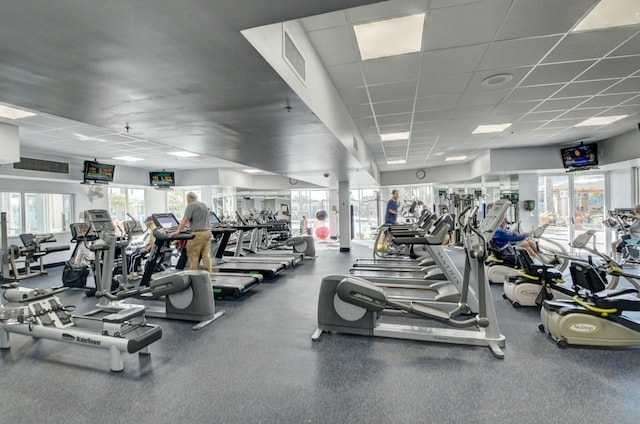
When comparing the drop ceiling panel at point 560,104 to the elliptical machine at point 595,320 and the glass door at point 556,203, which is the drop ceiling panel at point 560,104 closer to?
the elliptical machine at point 595,320

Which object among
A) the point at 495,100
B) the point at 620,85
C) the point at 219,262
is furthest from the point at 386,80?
the point at 219,262

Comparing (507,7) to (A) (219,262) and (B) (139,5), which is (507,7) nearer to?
(B) (139,5)

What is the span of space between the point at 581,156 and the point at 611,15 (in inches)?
248

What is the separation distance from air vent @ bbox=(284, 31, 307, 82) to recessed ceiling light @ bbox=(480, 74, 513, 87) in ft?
8.19

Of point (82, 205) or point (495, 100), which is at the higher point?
point (495, 100)

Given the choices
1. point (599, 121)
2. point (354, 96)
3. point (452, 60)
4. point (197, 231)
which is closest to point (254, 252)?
point (197, 231)

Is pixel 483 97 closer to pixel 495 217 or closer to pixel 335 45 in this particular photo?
pixel 495 217

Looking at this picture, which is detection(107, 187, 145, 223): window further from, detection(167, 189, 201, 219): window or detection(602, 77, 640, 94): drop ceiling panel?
detection(602, 77, 640, 94): drop ceiling panel

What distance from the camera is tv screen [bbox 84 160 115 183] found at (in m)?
7.87

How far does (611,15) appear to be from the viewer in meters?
2.61

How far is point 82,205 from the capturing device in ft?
28.2

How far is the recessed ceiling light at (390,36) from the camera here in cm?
275

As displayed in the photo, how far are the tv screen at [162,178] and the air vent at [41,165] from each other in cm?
258

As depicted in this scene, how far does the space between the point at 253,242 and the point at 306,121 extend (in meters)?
4.76
